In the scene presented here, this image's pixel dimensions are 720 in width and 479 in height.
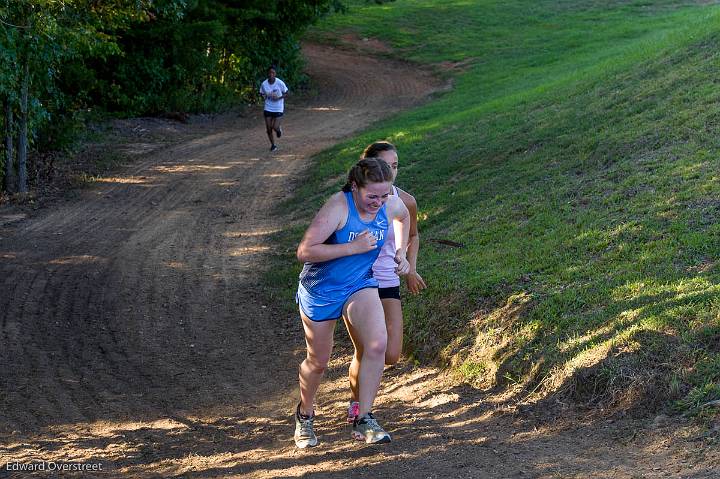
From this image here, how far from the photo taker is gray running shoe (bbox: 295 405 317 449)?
238 inches

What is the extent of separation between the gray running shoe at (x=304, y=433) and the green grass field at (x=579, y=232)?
4.99 feet

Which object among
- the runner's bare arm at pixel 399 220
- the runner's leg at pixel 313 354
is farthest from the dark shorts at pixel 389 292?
the runner's leg at pixel 313 354

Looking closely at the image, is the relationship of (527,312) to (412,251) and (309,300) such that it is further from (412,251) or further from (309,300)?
(309,300)

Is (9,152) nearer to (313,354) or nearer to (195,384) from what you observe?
(195,384)

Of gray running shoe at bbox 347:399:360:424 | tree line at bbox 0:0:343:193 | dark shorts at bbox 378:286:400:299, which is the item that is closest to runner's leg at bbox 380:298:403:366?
dark shorts at bbox 378:286:400:299

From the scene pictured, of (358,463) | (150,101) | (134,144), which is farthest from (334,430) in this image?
(150,101)

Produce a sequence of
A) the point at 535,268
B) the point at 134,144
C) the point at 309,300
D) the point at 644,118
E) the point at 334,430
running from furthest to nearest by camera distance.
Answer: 1. the point at 134,144
2. the point at 644,118
3. the point at 535,268
4. the point at 334,430
5. the point at 309,300

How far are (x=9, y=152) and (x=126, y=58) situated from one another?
9.74 m

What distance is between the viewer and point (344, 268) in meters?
5.57

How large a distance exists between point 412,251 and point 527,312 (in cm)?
131

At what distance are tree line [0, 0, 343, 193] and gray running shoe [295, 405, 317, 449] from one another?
7045 mm

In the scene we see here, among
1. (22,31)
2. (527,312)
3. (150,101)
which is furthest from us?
(150,101)

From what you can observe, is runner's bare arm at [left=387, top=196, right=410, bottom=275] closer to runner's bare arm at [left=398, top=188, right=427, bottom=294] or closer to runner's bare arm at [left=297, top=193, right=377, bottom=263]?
runner's bare arm at [left=398, top=188, right=427, bottom=294]

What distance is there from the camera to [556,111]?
1466 centimetres
